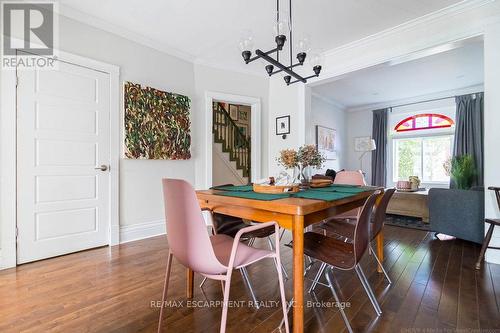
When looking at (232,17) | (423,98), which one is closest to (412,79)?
(423,98)

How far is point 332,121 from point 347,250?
18.5ft

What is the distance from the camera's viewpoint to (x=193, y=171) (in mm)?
3857

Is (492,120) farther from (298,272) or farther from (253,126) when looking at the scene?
(253,126)

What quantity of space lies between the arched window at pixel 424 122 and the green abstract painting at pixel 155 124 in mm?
5807

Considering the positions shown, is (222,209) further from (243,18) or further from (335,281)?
(243,18)

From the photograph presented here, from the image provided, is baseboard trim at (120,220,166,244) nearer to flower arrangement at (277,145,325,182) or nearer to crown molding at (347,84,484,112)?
flower arrangement at (277,145,325,182)

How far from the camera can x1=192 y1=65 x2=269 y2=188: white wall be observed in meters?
3.91

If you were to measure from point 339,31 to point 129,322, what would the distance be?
3699 mm

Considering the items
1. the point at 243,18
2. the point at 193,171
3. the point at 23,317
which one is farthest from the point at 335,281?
the point at 243,18

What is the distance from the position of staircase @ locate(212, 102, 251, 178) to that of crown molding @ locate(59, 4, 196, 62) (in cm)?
188

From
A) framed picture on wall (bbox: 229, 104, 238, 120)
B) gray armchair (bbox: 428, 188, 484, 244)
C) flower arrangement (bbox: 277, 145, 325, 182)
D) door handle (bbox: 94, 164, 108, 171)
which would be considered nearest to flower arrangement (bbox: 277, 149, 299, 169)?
flower arrangement (bbox: 277, 145, 325, 182)

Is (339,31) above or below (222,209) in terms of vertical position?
above
